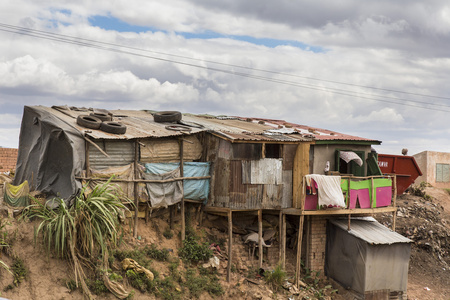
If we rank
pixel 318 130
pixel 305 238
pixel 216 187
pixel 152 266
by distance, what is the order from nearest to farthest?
pixel 152 266
pixel 216 187
pixel 305 238
pixel 318 130

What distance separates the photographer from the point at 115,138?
16859 millimetres

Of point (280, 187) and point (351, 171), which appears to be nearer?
point (280, 187)

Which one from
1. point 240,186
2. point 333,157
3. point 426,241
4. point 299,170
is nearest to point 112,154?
point 240,186

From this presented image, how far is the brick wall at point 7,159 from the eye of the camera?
2366 cm

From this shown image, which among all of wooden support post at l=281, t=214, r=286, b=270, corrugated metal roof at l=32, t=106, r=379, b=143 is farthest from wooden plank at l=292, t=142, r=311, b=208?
wooden support post at l=281, t=214, r=286, b=270

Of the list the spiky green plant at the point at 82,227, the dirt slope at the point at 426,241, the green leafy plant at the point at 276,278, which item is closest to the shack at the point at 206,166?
the green leafy plant at the point at 276,278

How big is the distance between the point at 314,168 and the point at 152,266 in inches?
269

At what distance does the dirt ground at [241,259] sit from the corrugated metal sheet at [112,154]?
2.20 meters

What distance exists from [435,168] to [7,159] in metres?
26.1

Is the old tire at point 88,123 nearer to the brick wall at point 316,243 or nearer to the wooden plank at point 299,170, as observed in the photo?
the wooden plank at point 299,170

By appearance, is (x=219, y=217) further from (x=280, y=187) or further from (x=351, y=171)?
(x=351, y=171)

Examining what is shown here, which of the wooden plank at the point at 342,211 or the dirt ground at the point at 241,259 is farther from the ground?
the wooden plank at the point at 342,211

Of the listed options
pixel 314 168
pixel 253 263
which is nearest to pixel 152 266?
pixel 253 263

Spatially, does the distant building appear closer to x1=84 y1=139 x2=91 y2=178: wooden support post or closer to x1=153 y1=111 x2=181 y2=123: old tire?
x1=153 y1=111 x2=181 y2=123: old tire
